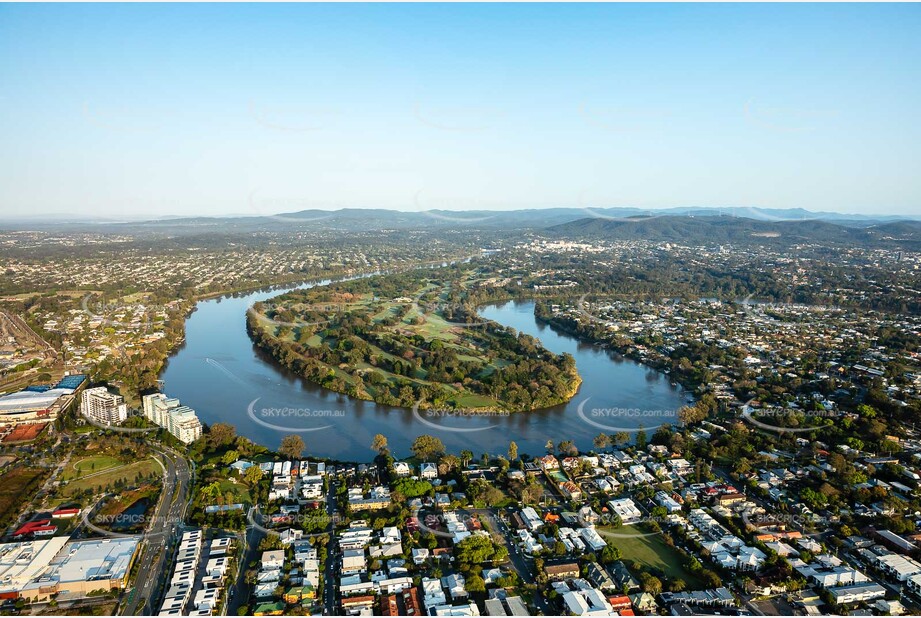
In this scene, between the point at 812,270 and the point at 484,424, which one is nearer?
the point at 484,424

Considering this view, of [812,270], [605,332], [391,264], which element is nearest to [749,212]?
[812,270]

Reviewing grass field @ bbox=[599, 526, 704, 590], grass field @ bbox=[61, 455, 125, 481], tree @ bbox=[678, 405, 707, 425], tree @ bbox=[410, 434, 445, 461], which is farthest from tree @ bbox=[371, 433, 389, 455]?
tree @ bbox=[678, 405, 707, 425]

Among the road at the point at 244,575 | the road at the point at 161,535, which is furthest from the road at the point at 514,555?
the road at the point at 161,535

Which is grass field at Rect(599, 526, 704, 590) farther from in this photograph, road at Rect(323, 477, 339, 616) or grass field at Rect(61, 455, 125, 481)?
grass field at Rect(61, 455, 125, 481)

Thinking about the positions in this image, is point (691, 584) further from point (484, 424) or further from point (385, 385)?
point (385, 385)

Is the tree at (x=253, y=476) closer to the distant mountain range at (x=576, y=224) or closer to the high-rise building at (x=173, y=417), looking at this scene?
the high-rise building at (x=173, y=417)

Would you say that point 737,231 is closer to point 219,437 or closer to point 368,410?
point 368,410

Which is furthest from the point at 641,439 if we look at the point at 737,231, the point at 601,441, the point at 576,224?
the point at 576,224
